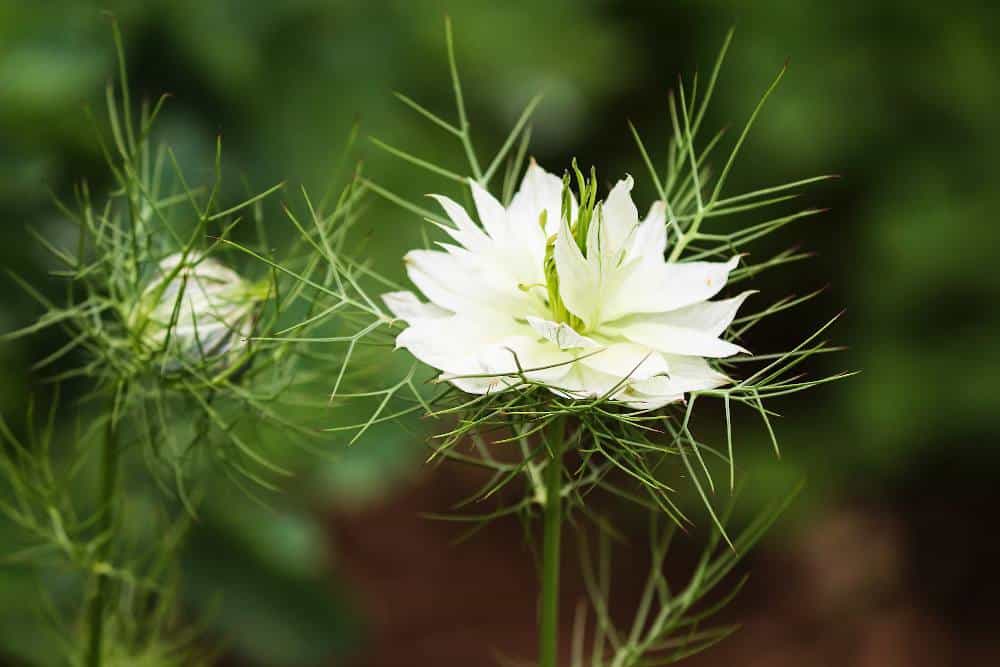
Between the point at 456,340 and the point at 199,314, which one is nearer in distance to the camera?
the point at 456,340

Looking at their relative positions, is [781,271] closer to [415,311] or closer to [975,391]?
[975,391]

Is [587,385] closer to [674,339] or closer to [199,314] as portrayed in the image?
[674,339]

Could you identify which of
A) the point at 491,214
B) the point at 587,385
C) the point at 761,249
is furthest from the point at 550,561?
the point at 761,249

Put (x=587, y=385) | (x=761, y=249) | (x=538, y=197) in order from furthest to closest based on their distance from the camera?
(x=761, y=249)
(x=538, y=197)
(x=587, y=385)

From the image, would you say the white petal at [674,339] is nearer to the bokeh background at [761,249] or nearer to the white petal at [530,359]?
the white petal at [530,359]

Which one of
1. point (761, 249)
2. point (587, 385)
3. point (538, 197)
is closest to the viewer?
point (587, 385)

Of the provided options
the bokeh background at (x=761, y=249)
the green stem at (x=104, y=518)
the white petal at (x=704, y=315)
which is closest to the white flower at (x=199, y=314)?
the green stem at (x=104, y=518)
